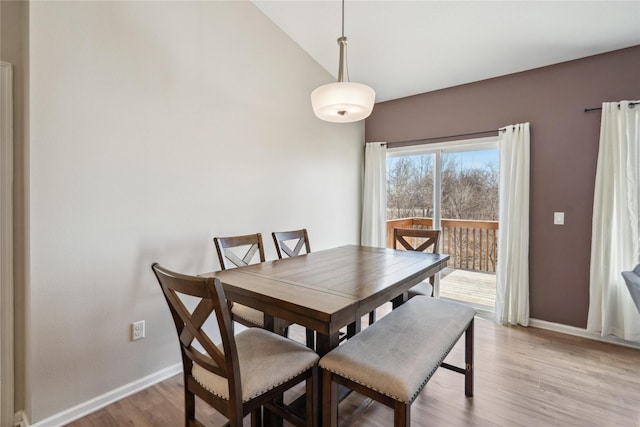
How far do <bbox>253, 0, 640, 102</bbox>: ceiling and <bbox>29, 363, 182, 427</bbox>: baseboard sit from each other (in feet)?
10.4

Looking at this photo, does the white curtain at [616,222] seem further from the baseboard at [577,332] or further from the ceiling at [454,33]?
the ceiling at [454,33]

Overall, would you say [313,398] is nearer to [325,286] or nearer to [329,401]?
[329,401]

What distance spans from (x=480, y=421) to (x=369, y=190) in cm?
282

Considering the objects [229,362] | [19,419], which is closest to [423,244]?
[229,362]

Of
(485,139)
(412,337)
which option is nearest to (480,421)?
(412,337)

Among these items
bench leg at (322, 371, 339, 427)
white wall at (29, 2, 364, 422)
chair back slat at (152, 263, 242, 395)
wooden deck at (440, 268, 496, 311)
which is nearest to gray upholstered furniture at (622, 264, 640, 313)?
wooden deck at (440, 268, 496, 311)

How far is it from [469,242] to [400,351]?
2.73 metres

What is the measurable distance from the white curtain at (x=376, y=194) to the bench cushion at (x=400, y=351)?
2168 mm

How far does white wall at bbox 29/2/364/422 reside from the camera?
1639 millimetres

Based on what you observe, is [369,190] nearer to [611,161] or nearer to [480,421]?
[611,161]

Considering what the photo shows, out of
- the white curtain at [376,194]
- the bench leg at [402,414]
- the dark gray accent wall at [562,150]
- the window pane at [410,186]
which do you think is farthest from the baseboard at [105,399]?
the dark gray accent wall at [562,150]

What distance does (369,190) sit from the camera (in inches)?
161

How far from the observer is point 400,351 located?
142 cm

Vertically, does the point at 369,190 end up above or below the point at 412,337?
above
